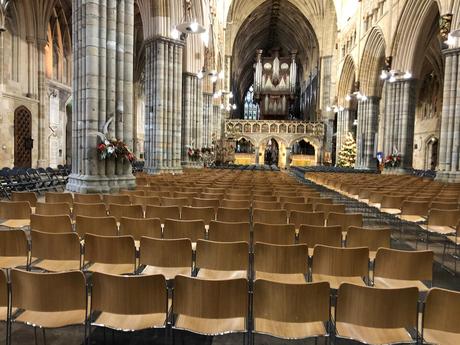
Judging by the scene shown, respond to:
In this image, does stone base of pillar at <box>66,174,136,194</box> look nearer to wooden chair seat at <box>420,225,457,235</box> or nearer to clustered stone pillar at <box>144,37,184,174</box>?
clustered stone pillar at <box>144,37,184,174</box>

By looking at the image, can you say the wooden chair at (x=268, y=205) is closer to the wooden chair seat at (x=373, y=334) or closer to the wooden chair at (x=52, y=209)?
the wooden chair at (x=52, y=209)

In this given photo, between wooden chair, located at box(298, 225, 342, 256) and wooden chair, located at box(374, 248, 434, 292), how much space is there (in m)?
0.91

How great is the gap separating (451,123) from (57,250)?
19217 millimetres

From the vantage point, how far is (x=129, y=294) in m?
2.70

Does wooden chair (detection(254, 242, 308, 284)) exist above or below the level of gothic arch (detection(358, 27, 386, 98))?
below

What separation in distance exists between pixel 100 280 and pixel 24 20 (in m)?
24.9

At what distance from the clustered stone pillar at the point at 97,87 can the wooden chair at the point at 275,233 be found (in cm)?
686

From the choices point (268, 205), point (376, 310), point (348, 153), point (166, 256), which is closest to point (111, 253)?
point (166, 256)

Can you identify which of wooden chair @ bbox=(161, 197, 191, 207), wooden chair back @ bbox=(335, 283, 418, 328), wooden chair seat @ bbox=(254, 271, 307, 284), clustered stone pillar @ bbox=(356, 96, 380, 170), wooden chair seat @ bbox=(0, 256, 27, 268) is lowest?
wooden chair seat @ bbox=(254, 271, 307, 284)

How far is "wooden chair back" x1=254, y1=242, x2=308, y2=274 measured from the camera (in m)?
3.76

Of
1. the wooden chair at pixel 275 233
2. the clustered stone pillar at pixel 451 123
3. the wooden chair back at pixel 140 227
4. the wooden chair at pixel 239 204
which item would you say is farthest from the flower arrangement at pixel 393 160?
the wooden chair back at pixel 140 227

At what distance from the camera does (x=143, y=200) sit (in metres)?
7.24

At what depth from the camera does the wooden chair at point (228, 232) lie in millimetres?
4652

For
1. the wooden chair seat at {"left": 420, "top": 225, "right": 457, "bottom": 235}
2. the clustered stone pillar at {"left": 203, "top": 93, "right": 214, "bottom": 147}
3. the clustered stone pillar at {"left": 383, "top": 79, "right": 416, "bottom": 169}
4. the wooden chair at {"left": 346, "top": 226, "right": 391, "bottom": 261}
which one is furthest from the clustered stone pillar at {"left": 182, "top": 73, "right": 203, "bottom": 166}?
the wooden chair at {"left": 346, "top": 226, "right": 391, "bottom": 261}
